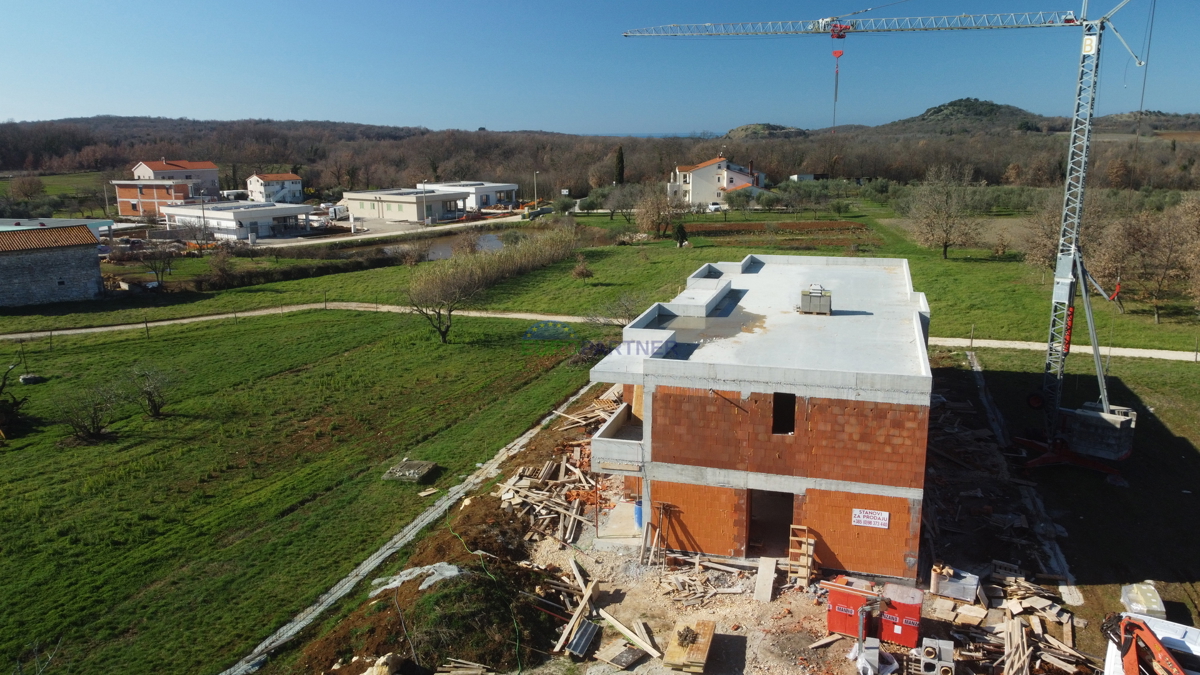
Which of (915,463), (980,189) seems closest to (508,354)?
(915,463)

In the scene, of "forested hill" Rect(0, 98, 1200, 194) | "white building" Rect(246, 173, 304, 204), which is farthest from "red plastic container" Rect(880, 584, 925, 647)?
"white building" Rect(246, 173, 304, 204)

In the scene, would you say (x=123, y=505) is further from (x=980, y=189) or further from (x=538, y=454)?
(x=980, y=189)

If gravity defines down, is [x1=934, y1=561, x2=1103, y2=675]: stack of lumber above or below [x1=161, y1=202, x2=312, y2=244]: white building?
below

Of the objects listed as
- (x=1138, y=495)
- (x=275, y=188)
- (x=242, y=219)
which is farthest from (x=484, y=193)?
(x=1138, y=495)

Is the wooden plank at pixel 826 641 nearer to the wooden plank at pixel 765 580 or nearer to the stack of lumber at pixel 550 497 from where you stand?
the wooden plank at pixel 765 580

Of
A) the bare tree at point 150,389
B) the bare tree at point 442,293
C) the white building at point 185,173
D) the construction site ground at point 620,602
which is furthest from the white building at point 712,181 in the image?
the construction site ground at point 620,602

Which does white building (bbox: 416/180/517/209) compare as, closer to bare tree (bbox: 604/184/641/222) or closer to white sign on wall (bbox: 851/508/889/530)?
bare tree (bbox: 604/184/641/222)

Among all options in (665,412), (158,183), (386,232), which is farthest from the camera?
(158,183)
